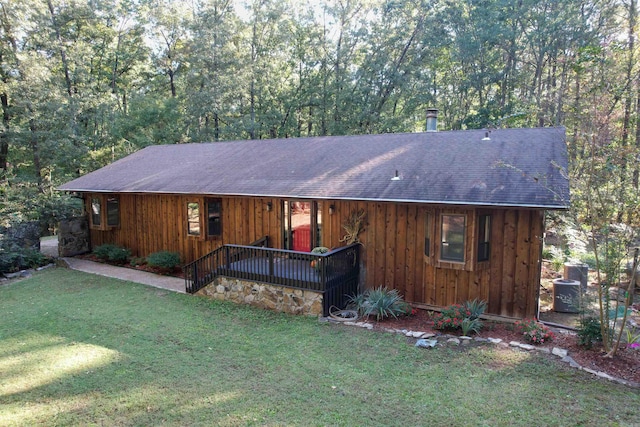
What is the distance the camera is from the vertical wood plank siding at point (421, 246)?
6.93 metres

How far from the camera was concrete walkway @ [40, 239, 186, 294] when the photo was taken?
32.4ft

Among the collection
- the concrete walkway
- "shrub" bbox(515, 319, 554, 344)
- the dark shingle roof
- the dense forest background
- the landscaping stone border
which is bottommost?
the concrete walkway

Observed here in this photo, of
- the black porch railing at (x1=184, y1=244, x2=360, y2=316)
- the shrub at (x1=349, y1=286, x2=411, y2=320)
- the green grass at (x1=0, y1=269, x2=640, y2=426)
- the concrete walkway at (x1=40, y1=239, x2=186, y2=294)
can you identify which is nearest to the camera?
the green grass at (x1=0, y1=269, x2=640, y2=426)

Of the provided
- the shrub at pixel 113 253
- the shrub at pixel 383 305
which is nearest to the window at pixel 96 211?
the shrub at pixel 113 253

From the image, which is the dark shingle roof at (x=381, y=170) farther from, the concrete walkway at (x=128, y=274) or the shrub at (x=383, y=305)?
the concrete walkway at (x=128, y=274)

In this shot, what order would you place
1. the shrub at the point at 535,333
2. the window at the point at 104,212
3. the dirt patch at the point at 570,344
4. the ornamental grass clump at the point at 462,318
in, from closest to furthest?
1. the dirt patch at the point at 570,344
2. the shrub at the point at 535,333
3. the ornamental grass clump at the point at 462,318
4. the window at the point at 104,212

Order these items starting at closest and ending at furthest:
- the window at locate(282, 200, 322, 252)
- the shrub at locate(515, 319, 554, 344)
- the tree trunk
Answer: the shrub at locate(515, 319, 554, 344) < the window at locate(282, 200, 322, 252) < the tree trunk

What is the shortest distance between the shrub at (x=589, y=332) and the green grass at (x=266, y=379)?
0.78 meters

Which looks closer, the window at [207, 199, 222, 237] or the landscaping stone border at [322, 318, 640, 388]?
the landscaping stone border at [322, 318, 640, 388]

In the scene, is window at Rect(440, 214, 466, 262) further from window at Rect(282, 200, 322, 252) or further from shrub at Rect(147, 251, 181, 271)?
shrub at Rect(147, 251, 181, 271)

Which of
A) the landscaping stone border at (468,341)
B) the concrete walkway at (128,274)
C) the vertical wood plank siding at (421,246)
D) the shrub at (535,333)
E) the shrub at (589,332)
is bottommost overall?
the concrete walkway at (128,274)

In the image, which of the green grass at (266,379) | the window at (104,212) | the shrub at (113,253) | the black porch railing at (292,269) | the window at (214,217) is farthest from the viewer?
the window at (104,212)

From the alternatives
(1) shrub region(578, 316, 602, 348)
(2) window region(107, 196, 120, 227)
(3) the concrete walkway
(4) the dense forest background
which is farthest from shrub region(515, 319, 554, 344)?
(2) window region(107, 196, 120, 227)

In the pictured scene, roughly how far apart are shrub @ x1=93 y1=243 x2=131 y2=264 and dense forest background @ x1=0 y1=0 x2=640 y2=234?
92.4 inches
